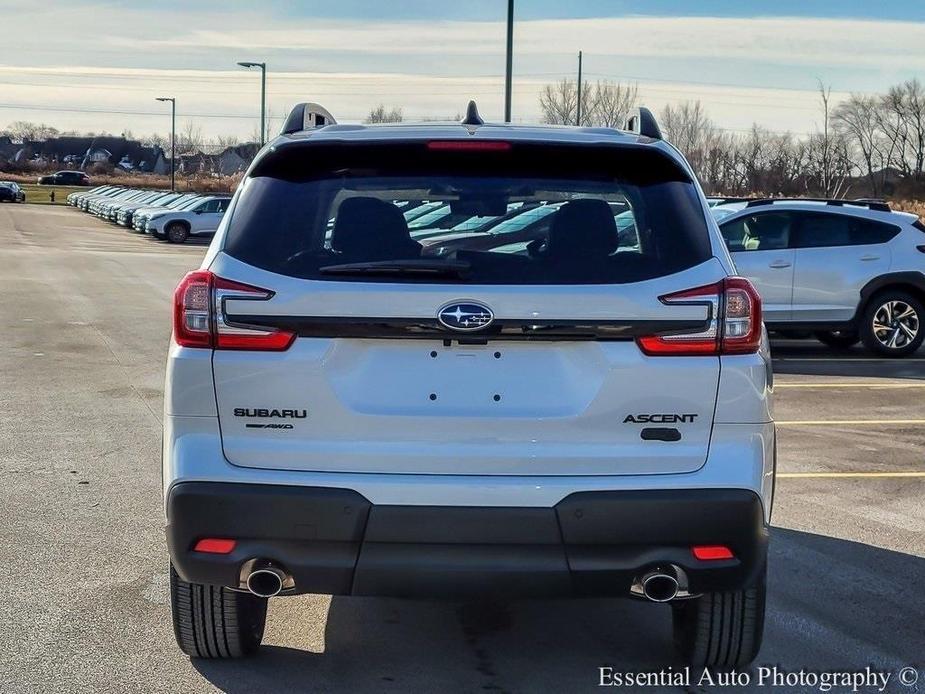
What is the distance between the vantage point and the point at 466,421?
3.67 metres

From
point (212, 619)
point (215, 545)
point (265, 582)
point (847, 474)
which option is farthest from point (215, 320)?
point (847, 474)

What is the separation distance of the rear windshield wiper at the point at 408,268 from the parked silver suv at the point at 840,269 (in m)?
10.3

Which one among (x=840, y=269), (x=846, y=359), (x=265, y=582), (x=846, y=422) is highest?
(x=265, y=582)

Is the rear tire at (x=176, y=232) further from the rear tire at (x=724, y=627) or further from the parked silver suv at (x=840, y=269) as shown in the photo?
the rear tire at (x=724, y=627)

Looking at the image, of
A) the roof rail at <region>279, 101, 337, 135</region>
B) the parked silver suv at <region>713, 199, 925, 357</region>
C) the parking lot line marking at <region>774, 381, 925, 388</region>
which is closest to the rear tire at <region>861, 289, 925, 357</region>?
the parked silver suv at <region>713, 199, 925, 357</region>

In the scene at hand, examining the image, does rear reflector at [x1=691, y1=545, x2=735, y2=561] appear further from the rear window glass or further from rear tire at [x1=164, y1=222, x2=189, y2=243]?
rear tire at [x1=164, y1=222, x2=189, y2=243]

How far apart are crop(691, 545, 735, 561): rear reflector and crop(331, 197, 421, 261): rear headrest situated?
1.26 meters

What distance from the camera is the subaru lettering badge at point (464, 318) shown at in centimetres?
364

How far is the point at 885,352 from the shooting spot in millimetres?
13719

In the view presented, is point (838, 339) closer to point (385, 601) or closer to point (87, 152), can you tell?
point (385, 601)

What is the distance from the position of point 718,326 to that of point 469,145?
990 mm

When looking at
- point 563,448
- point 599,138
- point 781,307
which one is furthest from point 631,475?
point 781,307

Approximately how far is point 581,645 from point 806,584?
129cm

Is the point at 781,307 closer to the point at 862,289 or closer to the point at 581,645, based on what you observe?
the point at 862,289
